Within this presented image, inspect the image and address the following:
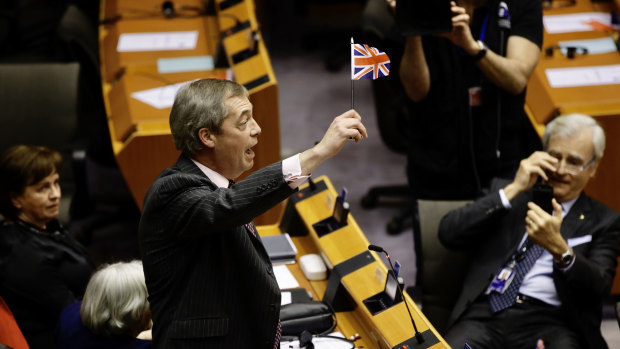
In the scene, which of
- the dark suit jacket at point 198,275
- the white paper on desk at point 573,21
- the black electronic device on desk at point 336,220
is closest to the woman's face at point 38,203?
the black electronic device on desk at point 336,220

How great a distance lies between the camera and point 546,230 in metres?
2.73

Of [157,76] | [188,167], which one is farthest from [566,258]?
[157,76]

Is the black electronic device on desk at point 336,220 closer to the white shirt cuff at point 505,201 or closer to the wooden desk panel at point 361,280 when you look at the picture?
the wooden desk panel at point 361,280

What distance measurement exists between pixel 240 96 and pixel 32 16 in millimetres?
4507

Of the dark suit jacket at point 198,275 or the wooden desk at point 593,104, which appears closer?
the dark suit jacket at point 198,275

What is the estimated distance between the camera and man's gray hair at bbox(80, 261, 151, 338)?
8.00ft

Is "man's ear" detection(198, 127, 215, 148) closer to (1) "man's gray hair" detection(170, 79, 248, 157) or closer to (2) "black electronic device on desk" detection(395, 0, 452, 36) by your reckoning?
(1) "man's gray hair" detection(170, 79, 248, 157)

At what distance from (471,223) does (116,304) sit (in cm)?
132

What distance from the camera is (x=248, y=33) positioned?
423 cm

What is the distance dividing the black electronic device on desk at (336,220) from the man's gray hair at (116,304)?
2.67ft

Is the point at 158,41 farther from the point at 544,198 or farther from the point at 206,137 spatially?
the point at 206,137

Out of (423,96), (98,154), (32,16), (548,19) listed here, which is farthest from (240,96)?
(32,16)

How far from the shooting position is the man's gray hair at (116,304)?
2.44m

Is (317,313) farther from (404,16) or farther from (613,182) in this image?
(613,182)
